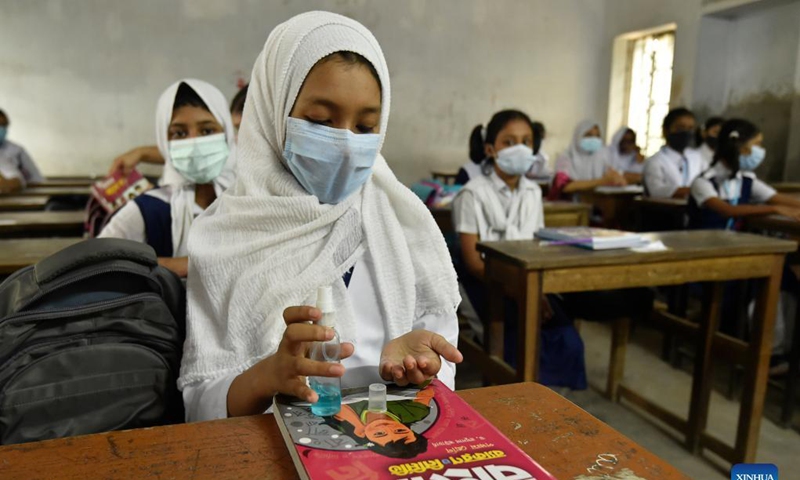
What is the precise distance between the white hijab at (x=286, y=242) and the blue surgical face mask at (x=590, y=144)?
6.08 meters

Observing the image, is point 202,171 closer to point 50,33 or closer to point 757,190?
point 757,190

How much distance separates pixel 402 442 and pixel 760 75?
7.22m

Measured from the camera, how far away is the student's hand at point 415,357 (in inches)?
28.7

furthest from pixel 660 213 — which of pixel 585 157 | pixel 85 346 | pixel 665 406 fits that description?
pixel 85 346

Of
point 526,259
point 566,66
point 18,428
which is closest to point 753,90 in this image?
point 566,66

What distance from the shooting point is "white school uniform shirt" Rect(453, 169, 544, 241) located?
8.51 feet

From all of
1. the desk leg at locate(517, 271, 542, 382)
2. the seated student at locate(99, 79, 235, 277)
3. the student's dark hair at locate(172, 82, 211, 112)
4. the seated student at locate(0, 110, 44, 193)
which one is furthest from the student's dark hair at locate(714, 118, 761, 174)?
the seated student at locate(0, 110, 44, 193)

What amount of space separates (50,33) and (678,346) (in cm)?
700

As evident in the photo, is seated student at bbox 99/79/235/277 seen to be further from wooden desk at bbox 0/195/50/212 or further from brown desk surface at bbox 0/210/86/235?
wooden desk at bbox 0/195/50/212

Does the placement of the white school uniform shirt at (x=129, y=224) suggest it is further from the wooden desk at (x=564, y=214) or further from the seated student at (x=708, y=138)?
the seated student at (x=708, y=138)

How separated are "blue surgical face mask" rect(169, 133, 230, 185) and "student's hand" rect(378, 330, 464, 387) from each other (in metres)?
1.29

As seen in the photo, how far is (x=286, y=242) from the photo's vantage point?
1.03 m

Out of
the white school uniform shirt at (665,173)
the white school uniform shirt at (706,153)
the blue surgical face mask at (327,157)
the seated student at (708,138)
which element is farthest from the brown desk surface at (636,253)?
the white school uniform shirt at (706,153)

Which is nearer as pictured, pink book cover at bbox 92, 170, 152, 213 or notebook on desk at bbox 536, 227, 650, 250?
notebook on desk at bbox 536, 227, 650, 250
